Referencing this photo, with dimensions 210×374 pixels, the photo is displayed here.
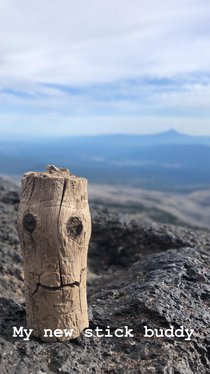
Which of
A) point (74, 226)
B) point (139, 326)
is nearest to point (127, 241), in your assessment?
point (139, 326)

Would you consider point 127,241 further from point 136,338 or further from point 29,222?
point 29,222

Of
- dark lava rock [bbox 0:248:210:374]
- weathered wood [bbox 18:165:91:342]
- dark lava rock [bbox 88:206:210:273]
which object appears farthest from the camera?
dark lava rock [bbox 88:206:210:273]

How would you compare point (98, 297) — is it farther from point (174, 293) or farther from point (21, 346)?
point (21, 346)

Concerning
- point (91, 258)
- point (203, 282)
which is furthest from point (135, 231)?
point (203, 282)

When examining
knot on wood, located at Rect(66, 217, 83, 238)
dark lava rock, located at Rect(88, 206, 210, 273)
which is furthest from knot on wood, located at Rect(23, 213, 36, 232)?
dark lava rock, located at Rect(88, 206, 210, 273)

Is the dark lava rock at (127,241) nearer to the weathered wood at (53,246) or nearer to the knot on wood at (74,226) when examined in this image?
the weathered wood at (53,246)

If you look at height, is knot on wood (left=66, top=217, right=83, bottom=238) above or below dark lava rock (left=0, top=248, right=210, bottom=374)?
above

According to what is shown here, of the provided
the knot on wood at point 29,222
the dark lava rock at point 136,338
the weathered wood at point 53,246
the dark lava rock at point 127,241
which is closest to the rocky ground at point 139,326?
the dark lava rock at point 136,338

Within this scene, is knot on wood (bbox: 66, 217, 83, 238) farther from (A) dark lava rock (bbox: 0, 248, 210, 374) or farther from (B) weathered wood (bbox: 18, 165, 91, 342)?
(A) dark lava rock (bbox: 0, 248, 210, 374)
